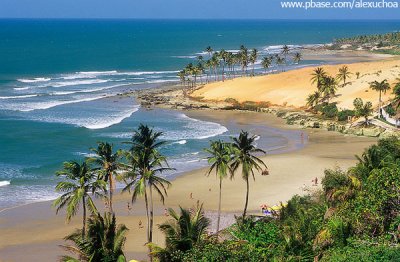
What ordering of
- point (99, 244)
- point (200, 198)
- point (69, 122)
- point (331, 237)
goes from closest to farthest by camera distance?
point (99, 244) → point (331, 237) → point (200, 198) → point (69, 122)

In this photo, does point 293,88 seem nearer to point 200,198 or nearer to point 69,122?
point 69,122

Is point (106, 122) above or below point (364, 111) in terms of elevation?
below

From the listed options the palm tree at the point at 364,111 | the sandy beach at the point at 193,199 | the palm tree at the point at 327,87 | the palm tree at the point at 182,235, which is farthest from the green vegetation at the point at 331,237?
the palm tree at the point at 327,87

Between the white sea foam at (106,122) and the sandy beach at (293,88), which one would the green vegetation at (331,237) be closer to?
the white sea foam at (106,122)

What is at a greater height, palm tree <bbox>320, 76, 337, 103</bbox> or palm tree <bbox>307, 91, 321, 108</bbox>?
palm tree <bbox>320, 76, 337, 103</bbox>

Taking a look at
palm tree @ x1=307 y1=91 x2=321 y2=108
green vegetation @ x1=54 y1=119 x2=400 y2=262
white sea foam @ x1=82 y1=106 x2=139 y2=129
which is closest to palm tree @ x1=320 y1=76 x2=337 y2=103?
palm tree @ x1=307 y1=91 x2=321 y2=108

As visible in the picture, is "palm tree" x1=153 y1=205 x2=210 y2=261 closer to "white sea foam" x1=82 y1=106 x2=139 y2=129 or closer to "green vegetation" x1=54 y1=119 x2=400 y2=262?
"green vegetation" x1=54 y1=119 x2=400 y2=262

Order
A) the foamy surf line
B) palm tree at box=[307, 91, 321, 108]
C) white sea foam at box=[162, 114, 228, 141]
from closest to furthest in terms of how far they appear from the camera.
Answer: the foamy surf line
white sea foam at box=[162, 114, 228, 141]
palm tree at box=[307, 91, 321, 108]

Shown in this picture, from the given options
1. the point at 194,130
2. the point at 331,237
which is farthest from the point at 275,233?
the point at 194,130

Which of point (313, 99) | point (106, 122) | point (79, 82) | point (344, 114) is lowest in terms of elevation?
point (106, 122)
